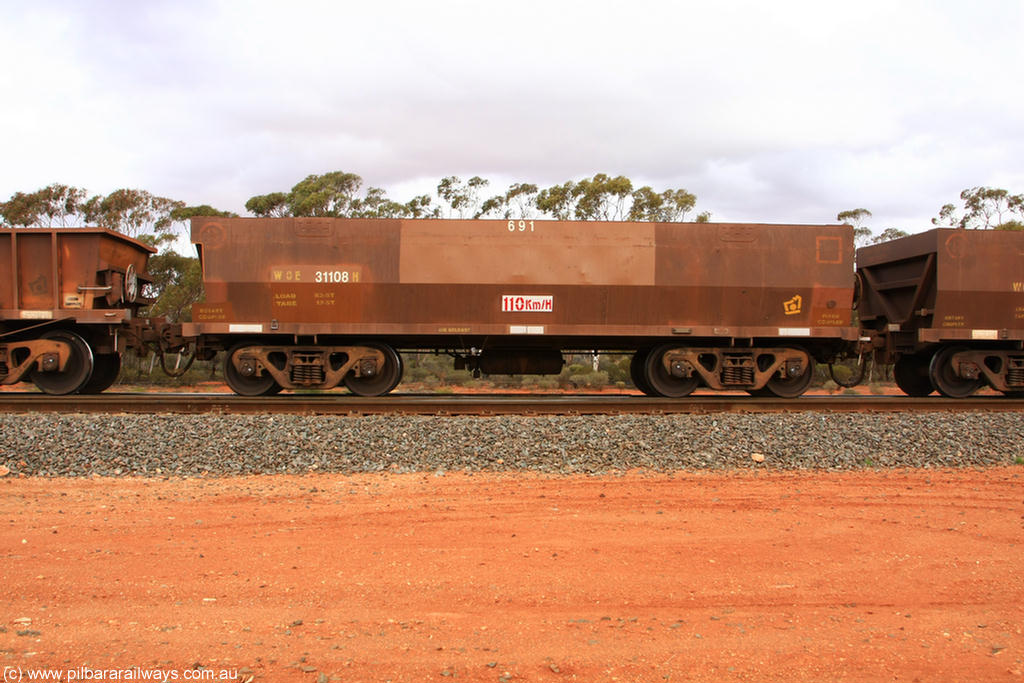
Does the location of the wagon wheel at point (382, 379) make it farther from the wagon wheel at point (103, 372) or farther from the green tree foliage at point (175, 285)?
the green tree foliage at point (175, 285)

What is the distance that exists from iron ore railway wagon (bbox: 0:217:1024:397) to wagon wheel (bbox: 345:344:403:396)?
27mm

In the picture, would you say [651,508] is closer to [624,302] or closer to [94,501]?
[94,501]

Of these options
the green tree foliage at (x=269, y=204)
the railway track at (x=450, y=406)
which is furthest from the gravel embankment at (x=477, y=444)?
the green tree foliage at (x=269, y=204)

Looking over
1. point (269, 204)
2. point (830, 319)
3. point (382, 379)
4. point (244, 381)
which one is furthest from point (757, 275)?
point (269, 204)

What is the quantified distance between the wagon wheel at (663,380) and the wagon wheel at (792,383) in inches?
56.6

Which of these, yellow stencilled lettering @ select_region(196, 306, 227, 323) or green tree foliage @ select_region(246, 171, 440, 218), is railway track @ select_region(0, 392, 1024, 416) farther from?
green tree foliage @ select_region(246, 171, 440, 218)

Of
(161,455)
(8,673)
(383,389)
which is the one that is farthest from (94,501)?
(383,389)

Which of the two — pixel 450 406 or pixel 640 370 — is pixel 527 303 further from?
pixel 640 370

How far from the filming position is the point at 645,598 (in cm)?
376

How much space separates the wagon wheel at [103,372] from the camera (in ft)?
38.8

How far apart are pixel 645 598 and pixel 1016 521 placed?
146 inches

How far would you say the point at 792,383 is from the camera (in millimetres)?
11758

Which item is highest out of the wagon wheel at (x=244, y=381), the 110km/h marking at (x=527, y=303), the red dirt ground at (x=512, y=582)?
the 110km/h marking at (x=527, y=303)

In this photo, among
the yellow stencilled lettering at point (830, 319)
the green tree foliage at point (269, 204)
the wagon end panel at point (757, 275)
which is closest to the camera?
the wagon end panel at point (757, 275)
